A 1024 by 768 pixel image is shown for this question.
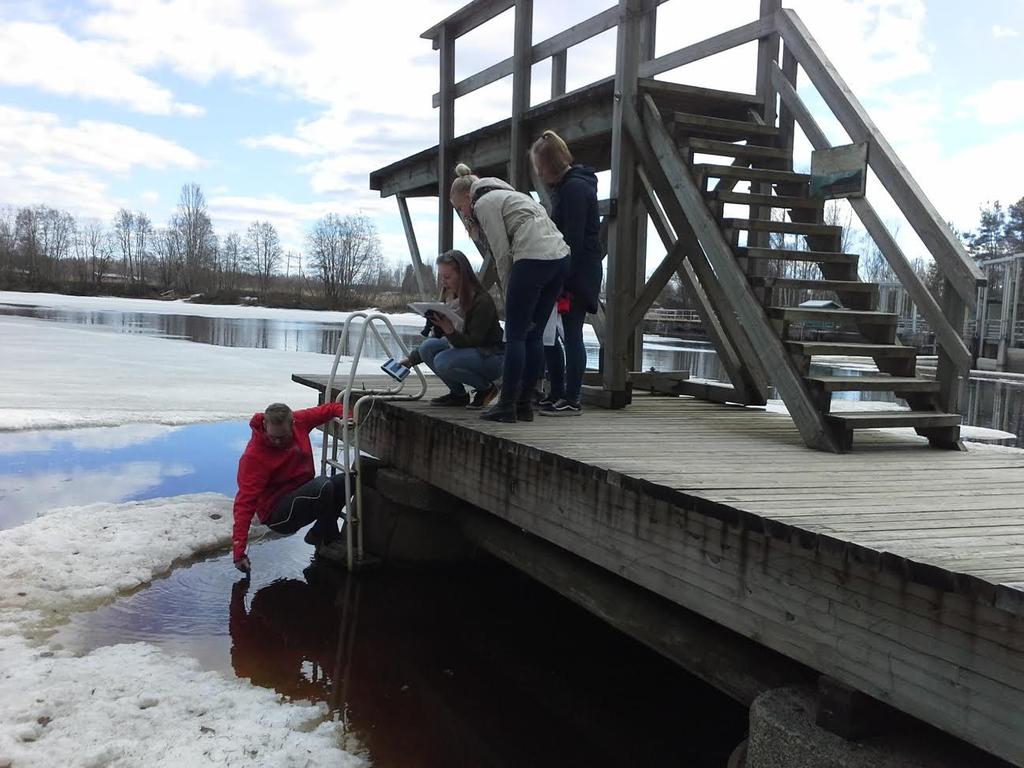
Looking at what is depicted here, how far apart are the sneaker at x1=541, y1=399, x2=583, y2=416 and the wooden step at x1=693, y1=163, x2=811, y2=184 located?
1.67m

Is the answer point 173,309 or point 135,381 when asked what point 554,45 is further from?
point 173,309

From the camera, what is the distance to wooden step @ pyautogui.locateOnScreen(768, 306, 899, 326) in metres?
4.64

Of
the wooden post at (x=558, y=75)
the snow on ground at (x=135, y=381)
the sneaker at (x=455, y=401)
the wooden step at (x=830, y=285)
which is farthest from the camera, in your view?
the snow on ground at (x=135, y=381)

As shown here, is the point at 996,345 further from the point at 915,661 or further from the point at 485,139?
the point at 915,661

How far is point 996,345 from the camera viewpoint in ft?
113

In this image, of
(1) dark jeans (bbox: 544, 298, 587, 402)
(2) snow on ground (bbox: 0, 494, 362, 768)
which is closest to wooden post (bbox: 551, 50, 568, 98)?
(1) dark jeans (bbox: 544, 298, 587, 402)

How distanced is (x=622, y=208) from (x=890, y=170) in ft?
6.37

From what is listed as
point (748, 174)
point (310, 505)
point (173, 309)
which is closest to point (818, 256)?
point (748, 174)

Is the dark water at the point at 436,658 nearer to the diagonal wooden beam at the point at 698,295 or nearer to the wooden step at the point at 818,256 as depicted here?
the diagonal wooden beam at the point at 698,295

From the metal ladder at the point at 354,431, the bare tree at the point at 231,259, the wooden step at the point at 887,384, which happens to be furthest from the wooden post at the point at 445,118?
the bare tree at the point at 231,259

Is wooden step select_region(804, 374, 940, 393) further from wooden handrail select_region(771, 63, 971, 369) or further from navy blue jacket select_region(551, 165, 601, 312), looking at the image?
navy blue jacket select_region(551, 165, 601, 312)

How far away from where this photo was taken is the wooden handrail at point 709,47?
5.80 meters

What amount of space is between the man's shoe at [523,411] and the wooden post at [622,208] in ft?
3.28

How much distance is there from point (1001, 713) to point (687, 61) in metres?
5.11
